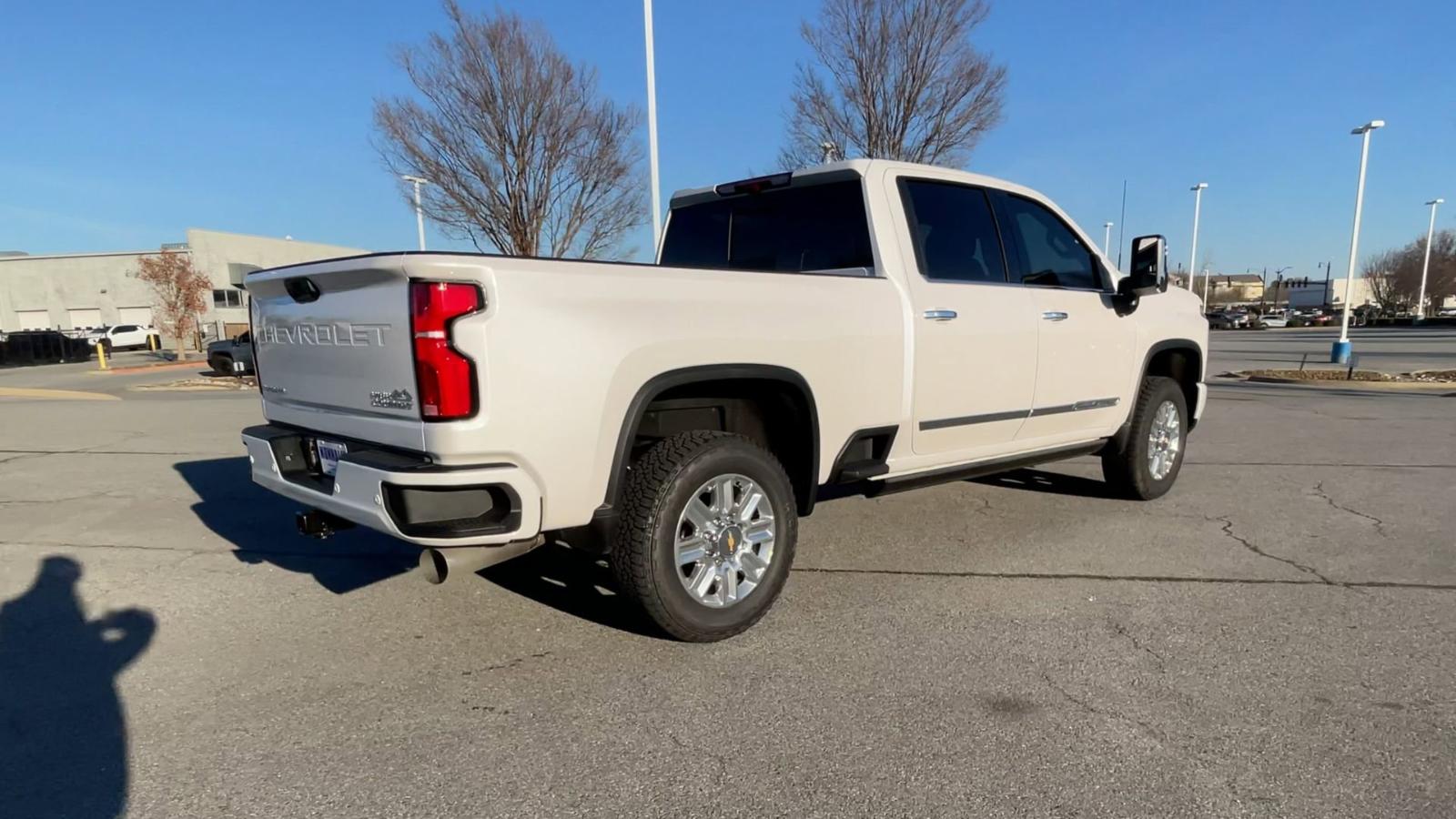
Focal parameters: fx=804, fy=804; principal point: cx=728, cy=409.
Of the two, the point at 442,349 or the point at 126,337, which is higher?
the point at 442,349

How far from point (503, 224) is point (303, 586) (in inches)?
520

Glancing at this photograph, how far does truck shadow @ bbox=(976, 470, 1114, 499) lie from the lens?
5887 mm

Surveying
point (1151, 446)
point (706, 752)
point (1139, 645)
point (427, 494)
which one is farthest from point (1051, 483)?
point (427, 494)

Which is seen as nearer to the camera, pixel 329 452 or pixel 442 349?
pixel 442 349

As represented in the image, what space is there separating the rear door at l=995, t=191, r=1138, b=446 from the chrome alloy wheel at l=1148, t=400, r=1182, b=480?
56cm

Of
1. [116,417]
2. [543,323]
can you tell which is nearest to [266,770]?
[543,323]

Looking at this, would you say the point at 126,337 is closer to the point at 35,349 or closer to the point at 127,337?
the point at 127,337

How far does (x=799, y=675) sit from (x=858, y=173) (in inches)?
94.6

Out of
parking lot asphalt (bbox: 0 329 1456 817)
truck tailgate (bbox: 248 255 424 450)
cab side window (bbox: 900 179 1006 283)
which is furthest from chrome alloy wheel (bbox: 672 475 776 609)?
cab side window (bbox: 900 179 1006 283)

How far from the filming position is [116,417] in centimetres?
1162

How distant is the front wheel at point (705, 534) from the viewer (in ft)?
9.97

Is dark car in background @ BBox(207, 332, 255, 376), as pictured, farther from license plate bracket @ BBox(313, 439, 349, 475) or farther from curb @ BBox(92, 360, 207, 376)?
license plate bracket @ BBox(313, 439, 349, 475)

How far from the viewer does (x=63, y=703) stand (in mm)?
2908

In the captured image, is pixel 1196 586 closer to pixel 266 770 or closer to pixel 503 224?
pixel 266 770
